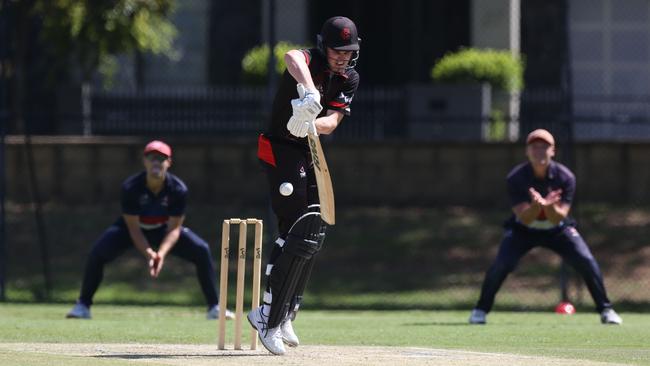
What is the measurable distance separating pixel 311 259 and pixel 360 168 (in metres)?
11.1

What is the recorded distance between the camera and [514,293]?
56.4 ft

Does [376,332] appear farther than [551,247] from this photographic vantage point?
No

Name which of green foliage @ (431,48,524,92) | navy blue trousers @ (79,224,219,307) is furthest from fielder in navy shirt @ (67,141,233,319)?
green foliage @ (431,48,524,92)

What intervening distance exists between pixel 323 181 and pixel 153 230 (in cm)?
509

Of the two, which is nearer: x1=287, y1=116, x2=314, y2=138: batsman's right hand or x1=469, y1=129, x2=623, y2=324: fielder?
x1=287, y1=116, x2=314, y2=138: batsman's right hand

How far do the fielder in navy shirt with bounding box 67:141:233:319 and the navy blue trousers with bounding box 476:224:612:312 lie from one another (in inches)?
90.8

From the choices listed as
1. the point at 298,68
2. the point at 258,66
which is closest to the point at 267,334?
the point at 298,68

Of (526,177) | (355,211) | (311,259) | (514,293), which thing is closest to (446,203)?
(355,211)

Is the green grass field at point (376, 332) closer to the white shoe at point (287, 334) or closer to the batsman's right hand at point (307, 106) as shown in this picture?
the white shoe at point (287, 334)

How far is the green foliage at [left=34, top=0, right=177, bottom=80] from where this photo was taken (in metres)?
21.2

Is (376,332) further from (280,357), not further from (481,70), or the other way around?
(481,70)

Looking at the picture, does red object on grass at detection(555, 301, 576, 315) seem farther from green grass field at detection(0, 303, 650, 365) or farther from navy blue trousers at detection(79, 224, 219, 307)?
navy blue trousers at detection(79, 224, 219, 307)

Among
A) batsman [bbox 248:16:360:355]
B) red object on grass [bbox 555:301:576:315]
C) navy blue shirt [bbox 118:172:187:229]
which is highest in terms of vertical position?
batsman [bbox 248:16:360:355]

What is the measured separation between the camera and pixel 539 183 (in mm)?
12688
